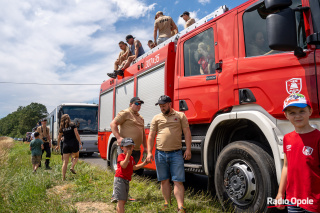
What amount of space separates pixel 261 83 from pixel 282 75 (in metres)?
0.28

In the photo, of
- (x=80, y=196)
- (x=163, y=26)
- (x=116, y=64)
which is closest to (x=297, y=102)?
(x=80, y=196)

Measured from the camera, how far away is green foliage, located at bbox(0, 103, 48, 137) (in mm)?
98750

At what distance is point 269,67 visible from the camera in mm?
3459

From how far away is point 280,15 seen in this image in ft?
9.62

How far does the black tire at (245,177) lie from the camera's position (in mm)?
3270

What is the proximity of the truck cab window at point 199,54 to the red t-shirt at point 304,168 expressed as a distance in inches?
86.3

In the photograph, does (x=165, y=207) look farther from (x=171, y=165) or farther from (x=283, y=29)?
(x=283, y=29)

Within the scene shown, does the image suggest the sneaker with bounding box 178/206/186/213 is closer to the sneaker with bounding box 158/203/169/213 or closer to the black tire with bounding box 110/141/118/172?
the sneaker with bounding box 158/203/169/213

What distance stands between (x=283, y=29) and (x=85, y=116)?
47.8 feet

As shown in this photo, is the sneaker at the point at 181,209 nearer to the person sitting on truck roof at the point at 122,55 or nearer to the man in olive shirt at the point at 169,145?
the man in olive shirt at the point at 169,145

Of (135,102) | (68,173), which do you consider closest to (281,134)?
(135,102)

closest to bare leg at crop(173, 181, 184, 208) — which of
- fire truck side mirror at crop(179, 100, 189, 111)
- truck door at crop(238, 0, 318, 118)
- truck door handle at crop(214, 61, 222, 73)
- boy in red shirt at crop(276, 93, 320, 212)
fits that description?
fire truck side mirror at crop(179, 100, 189, 111)

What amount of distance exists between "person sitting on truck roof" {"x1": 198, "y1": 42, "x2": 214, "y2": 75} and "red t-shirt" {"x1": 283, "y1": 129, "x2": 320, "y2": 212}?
2.25 meters

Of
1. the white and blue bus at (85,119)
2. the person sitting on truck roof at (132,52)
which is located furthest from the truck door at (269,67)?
the white and blue bus at (85,119)
